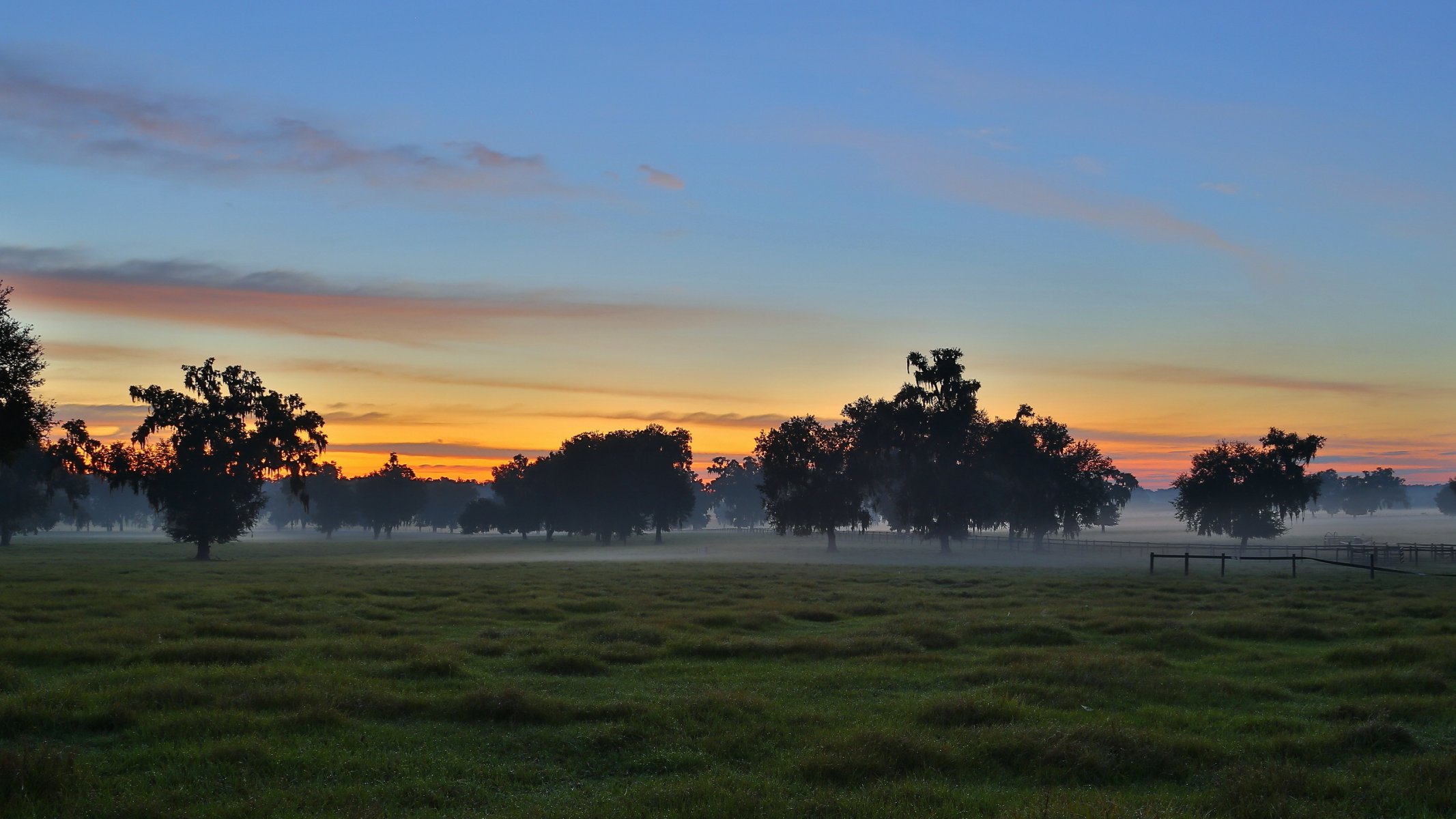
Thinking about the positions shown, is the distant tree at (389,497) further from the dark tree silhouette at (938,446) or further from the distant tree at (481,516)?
the dark tree silhouette at (938,446)

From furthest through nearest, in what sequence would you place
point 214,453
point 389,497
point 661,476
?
point 389,497 < point 661,476 < point 214,453

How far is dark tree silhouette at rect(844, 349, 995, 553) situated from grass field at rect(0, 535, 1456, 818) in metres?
61.5

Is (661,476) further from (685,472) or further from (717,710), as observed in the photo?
(717,710)

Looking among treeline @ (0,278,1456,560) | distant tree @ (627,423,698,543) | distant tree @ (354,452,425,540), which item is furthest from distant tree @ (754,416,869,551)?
distant tree @ (354,452,425,540)

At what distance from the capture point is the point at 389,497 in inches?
7416

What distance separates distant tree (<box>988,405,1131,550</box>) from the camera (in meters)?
107

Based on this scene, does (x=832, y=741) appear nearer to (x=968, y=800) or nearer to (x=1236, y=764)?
(x=968, y=800)

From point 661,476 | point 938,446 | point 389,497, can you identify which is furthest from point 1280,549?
point 389,497

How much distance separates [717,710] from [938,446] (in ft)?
282

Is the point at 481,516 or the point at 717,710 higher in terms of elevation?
the point at 717,710

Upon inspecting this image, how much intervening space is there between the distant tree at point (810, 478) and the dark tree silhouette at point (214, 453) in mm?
50445

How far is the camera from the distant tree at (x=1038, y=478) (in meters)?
107

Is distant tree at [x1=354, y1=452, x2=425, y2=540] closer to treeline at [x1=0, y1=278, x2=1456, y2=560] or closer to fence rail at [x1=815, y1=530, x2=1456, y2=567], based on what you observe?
treeline at [x1=0, y1=278, x2=1456, y2=560]

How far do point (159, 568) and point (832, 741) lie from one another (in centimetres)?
6295
